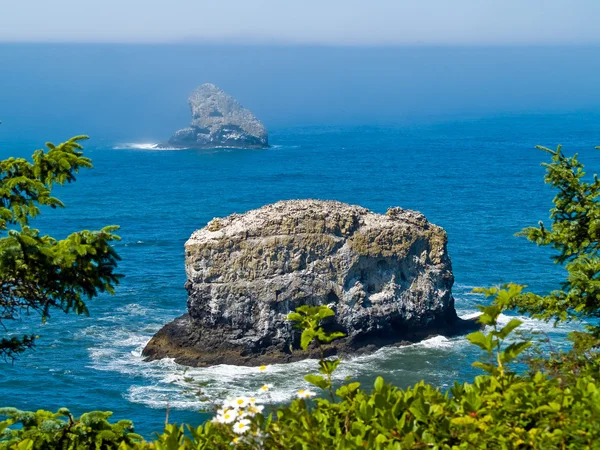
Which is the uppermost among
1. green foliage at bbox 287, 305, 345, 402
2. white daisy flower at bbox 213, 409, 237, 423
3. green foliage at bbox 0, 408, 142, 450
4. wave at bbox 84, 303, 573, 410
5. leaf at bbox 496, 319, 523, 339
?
leaf at bbox 496, 319, 523, 339

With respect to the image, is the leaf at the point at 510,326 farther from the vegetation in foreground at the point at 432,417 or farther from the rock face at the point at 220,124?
the rock face at the point at 220,124

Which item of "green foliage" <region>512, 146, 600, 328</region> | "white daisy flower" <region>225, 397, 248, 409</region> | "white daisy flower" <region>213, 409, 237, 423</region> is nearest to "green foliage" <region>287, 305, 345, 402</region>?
"white daisy flower" <region>225, 397, 248, 409</region>

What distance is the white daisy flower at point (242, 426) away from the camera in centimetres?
681

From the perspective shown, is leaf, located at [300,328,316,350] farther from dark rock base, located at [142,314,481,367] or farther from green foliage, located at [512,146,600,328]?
dark rock base, located at [142,314,481,367]

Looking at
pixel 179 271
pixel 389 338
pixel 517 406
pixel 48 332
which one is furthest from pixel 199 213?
pixel 517 406

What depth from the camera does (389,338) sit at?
5447 cm

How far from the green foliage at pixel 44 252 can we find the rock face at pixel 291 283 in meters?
38.7

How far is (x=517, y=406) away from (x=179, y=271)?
71.1m

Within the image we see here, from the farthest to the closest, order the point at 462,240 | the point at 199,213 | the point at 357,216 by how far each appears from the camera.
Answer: the point at 199,213, the point at 462,240, the point at 357,216

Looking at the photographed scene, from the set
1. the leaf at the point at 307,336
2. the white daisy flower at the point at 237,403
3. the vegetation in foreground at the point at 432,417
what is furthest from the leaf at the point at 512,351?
the white daisy flower at the point at 237,403

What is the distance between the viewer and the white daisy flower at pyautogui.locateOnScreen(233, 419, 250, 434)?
6.81 meters

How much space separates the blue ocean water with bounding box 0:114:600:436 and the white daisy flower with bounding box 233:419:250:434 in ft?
2.36

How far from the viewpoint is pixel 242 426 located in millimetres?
6910

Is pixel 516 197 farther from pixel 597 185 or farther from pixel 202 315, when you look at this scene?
pixel 597 185
